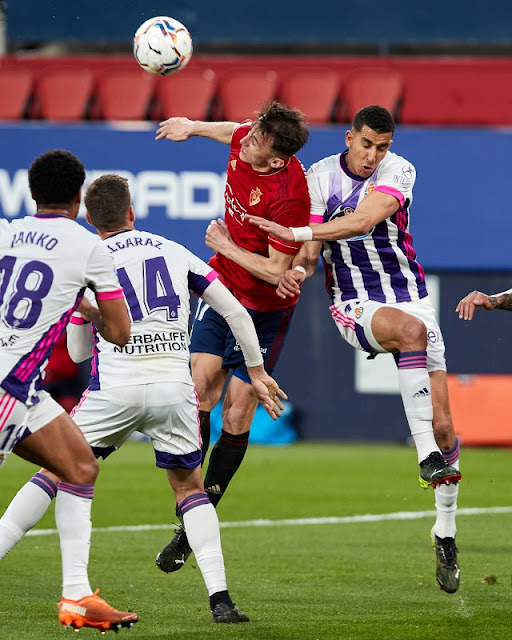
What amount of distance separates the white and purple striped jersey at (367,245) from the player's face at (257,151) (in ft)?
1.14

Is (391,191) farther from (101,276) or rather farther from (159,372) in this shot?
(101,276)

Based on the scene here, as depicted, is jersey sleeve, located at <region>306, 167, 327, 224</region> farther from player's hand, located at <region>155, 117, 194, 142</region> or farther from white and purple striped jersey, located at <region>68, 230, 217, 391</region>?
white and purple striped jersey, located at <region>68, 230, 217, 391</region>

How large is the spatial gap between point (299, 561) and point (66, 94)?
1144 centimetres

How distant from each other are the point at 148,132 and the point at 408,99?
3789mm

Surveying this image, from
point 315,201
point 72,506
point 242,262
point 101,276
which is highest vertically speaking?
point 315,201

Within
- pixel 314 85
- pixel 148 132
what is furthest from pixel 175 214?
pixel 314 85

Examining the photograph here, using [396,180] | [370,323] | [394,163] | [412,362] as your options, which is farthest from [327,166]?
[412,362]

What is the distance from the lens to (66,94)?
18.4 meters

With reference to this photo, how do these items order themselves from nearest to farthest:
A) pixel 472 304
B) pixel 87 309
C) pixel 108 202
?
pixel 87 309 → pixel 108 202 → pixel 472 304

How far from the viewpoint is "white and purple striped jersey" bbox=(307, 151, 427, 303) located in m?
7.85

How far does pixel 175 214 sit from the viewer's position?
17.4m

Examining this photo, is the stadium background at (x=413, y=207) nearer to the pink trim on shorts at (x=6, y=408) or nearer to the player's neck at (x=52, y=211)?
the player's neck at (x=52, y=211)

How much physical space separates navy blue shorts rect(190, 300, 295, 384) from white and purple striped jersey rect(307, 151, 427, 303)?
0.55 meters


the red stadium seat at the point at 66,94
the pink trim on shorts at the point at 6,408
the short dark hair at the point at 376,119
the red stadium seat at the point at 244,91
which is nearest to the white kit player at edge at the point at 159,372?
the pink trim on shorts at the point at 6,408
